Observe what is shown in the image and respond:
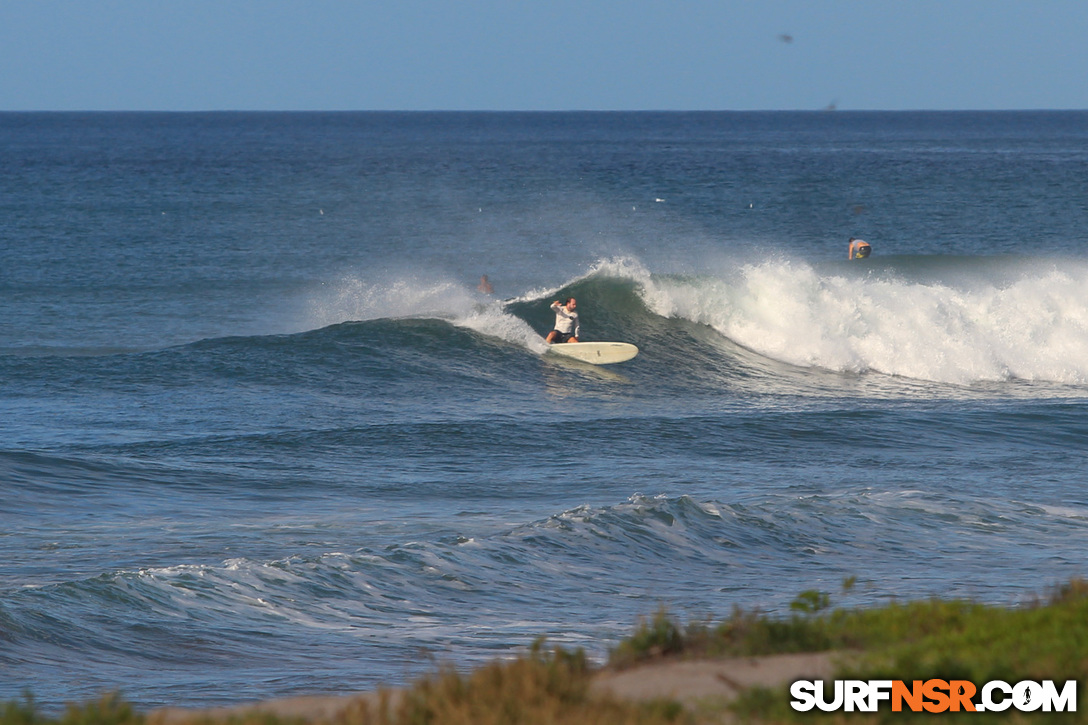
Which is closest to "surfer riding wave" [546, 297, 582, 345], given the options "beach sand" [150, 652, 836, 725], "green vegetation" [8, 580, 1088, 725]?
"green vegetation" [8, 580, 1088, 725]

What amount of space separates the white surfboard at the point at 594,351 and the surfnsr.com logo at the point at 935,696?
18.3 m

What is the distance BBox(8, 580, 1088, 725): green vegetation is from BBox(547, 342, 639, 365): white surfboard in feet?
55.9

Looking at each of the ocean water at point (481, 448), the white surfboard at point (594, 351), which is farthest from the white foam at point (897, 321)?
the white surfboard at point (594, 351)

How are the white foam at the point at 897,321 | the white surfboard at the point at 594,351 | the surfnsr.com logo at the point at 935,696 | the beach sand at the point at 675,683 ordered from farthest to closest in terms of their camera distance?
the white foam at the point at 897,321 < the white surfboard at the point at 594,351 < the beach sand at the point at 675,683 < the surfnsr.com logo at the point at 935,696

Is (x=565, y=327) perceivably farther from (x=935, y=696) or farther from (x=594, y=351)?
(x=935, y=696)

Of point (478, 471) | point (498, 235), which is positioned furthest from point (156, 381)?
point (498, 235)

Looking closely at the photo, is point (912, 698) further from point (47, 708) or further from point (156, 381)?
point (156, 381)

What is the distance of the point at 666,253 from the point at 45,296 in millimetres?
21763

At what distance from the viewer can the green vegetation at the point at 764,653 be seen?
13.7ft

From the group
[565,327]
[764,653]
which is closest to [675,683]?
[764,653]

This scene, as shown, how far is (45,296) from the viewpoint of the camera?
35.0 m

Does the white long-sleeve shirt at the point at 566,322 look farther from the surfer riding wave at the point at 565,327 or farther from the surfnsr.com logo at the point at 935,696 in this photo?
the surfnsr.com logo at the point at 935,696

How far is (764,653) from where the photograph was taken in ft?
16.8

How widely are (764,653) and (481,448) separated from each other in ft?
36.7
